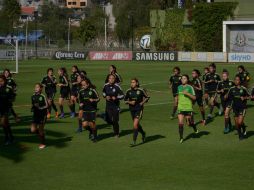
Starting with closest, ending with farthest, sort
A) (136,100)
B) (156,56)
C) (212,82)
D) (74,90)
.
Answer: (136,100), (74,90), (212,82), (156,56)

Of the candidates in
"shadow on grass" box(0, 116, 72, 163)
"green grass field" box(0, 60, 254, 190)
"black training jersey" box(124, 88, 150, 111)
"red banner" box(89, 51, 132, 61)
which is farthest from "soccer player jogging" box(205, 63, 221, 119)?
"red banner" box(89, 51, 132, 61)

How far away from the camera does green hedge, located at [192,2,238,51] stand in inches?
3275

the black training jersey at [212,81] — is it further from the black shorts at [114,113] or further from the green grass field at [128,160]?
the black shorts at [114,113]

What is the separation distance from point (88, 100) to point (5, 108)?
2710 millimetres

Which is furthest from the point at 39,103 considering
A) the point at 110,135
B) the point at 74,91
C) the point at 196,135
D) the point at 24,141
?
the point at 74,91

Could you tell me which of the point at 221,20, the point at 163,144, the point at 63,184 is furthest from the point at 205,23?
the point at 63,184

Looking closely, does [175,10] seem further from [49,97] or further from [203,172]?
[203,172]

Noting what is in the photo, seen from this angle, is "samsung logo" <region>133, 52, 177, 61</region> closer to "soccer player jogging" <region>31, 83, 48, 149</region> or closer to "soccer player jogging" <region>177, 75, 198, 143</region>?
"soccer player jogging" <region>177, 75, 198, 143</region>

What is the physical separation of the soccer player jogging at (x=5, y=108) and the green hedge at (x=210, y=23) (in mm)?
64844

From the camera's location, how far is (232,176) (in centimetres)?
1451

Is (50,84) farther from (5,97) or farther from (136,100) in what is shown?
(136,100)

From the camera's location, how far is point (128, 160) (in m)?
16.6

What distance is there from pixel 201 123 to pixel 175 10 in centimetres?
6808

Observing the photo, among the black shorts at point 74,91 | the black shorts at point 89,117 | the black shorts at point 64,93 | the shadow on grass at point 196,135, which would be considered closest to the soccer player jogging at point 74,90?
the black shorts at point 74,91
